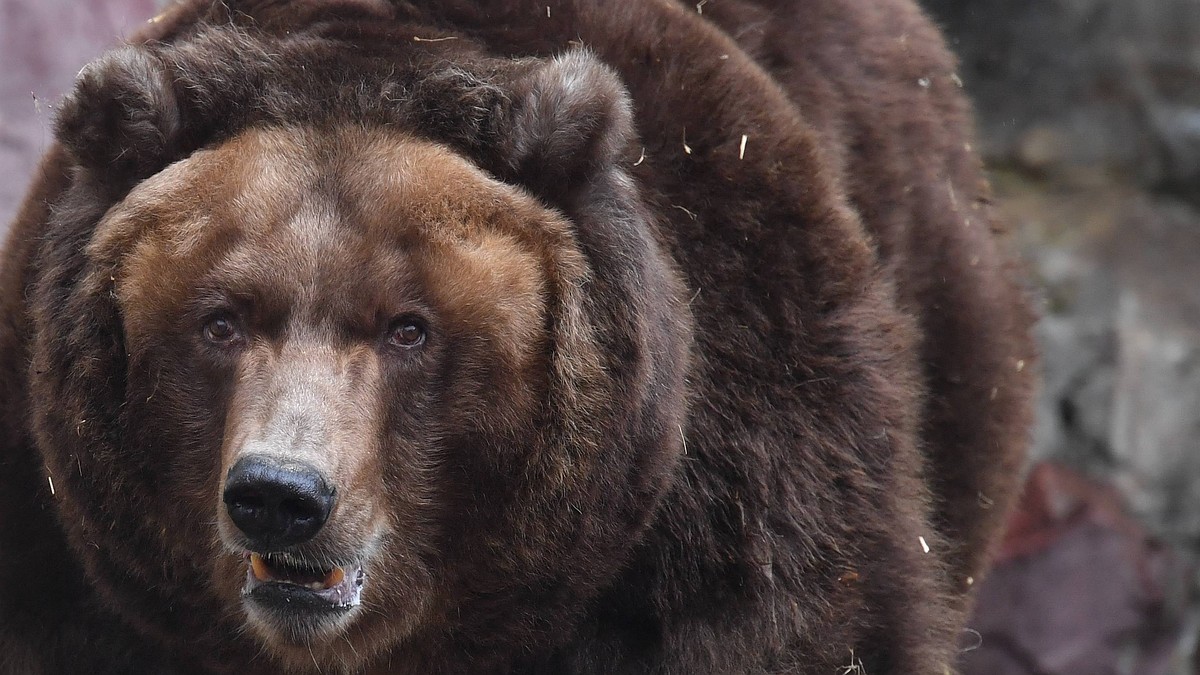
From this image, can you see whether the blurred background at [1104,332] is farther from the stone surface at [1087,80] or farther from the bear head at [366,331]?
the bear head at [366,331]

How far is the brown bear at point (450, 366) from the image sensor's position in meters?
4.12

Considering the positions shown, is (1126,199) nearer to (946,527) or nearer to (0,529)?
(946,527)

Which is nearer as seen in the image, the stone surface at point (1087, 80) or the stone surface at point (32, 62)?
the stone surface at point (32, 62)

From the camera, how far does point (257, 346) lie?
13.4 feet

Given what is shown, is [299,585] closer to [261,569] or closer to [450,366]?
[261,569]

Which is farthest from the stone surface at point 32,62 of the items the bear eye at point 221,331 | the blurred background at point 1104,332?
the bear eye at point 221,331

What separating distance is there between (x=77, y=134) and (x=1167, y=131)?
650 centimetres

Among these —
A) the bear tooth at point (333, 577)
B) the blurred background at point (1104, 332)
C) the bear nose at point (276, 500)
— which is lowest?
the blurred background at point (1104, 332)

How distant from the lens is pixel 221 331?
4152mm

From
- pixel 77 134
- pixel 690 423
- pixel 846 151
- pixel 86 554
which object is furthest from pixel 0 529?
pixel 846 151

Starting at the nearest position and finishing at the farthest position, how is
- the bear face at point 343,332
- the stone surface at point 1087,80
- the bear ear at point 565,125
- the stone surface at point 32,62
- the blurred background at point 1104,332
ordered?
the bear face at point 343,332 → the bear ear at point 565,125 → the stone surface at point 32,62 → the blurred background at point 1104,332 → the stone surface at point 1087,80

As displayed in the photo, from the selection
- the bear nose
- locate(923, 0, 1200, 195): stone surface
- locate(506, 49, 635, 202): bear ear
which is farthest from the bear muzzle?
locate(923, 0, 1200, 195): stone surface

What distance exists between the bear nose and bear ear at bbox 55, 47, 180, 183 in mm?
1197

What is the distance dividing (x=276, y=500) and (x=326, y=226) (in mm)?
823
